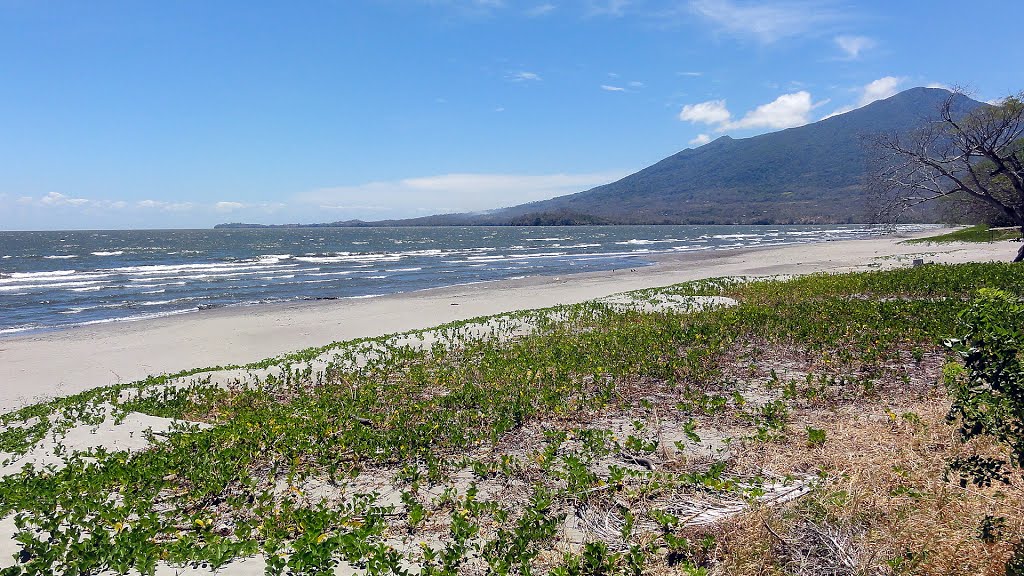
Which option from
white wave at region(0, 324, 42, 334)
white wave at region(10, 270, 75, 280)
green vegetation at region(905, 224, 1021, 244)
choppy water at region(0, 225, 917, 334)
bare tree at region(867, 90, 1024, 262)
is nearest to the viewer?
bare tree at region(867, 90, 1024, 262)

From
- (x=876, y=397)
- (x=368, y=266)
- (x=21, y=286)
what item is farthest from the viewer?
(x=368, y=266)

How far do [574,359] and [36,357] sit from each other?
55.1 feet

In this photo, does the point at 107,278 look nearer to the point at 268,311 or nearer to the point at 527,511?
the point at 268,311

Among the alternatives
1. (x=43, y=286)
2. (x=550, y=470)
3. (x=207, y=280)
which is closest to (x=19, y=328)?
(x=207, y=280)

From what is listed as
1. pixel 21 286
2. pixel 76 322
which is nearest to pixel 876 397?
pixel 76 322

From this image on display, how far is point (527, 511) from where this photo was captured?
16.2ft

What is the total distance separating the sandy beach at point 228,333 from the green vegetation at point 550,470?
5.71m

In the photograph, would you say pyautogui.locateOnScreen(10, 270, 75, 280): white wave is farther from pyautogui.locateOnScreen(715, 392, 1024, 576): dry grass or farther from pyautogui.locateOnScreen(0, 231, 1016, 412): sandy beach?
pyautogui.locateOnScreen(715, 392, 1024, 576): dry grass

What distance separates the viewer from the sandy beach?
15289 millimetres

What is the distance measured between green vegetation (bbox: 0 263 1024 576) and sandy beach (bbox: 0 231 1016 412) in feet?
18.7

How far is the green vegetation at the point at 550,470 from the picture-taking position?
4.27 metres

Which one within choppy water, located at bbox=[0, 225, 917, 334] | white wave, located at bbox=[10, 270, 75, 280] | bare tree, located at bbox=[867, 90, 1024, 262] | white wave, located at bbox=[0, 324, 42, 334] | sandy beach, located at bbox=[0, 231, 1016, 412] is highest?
bare tree, located at bbox=[867, 90, 1024, 262]

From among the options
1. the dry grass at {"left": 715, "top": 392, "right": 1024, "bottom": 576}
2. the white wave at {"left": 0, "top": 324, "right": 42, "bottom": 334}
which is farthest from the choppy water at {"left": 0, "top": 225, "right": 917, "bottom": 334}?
the dry grass at {"left": 715, "top": 392, "right": 1024, "bottom": 576}

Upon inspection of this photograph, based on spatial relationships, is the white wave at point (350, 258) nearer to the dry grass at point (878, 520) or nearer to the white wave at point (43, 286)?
the white wave at point (43, 286)
